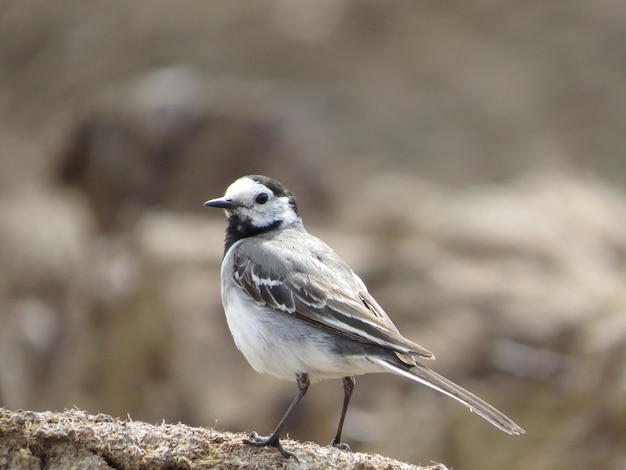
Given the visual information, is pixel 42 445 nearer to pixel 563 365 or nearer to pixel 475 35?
pixel 563 365

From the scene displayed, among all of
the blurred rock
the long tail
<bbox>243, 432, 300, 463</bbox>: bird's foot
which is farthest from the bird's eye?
the blurred rock

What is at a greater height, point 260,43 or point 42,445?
point 260,43

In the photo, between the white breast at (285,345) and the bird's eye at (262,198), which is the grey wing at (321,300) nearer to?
the white breast at (285,345)

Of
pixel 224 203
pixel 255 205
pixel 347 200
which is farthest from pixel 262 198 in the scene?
pixel 347 200

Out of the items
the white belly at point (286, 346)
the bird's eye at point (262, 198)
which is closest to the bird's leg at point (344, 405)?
the white belly at point (286, 346)

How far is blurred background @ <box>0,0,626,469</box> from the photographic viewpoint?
56.4ft

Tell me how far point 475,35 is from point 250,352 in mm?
18565

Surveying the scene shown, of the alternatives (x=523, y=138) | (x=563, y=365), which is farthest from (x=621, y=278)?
(x=523, y=138)

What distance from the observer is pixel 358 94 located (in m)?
24.6

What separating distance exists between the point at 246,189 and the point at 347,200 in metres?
11.4

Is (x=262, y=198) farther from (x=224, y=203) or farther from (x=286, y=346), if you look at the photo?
(x=286, y=346)

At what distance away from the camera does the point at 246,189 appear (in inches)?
397

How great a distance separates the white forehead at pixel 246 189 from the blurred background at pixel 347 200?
4.26 meters

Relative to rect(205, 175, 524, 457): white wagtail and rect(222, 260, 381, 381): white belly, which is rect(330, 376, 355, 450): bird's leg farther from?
rect(222, 260, 381, 381): white belly
